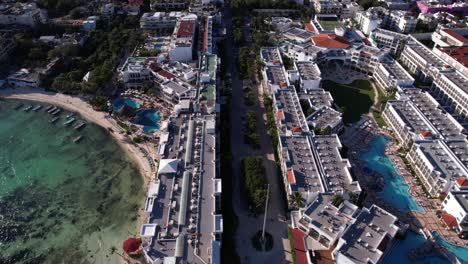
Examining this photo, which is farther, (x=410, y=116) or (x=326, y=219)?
(x=410, y=116)

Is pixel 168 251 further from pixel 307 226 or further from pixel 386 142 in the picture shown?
pixel 386 142

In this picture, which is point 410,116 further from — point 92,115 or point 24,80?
point 24,80

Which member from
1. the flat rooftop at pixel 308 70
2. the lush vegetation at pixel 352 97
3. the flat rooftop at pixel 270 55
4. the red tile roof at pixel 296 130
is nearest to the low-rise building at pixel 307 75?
the flat rooftop at pixel 308 70

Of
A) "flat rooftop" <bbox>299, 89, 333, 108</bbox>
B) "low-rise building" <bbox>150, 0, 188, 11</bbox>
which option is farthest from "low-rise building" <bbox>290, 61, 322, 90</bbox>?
"low-rise building" <bbox>150, 0, 188, 11</bbox>

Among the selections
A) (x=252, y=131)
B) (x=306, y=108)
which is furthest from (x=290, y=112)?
(x=252, y=131)

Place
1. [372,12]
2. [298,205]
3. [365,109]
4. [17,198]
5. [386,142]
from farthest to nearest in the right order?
[372,12]
[365,109]
[386,142]
[17,198]
[298,205]

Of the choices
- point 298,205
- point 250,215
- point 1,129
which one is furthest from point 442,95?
point 1,129
